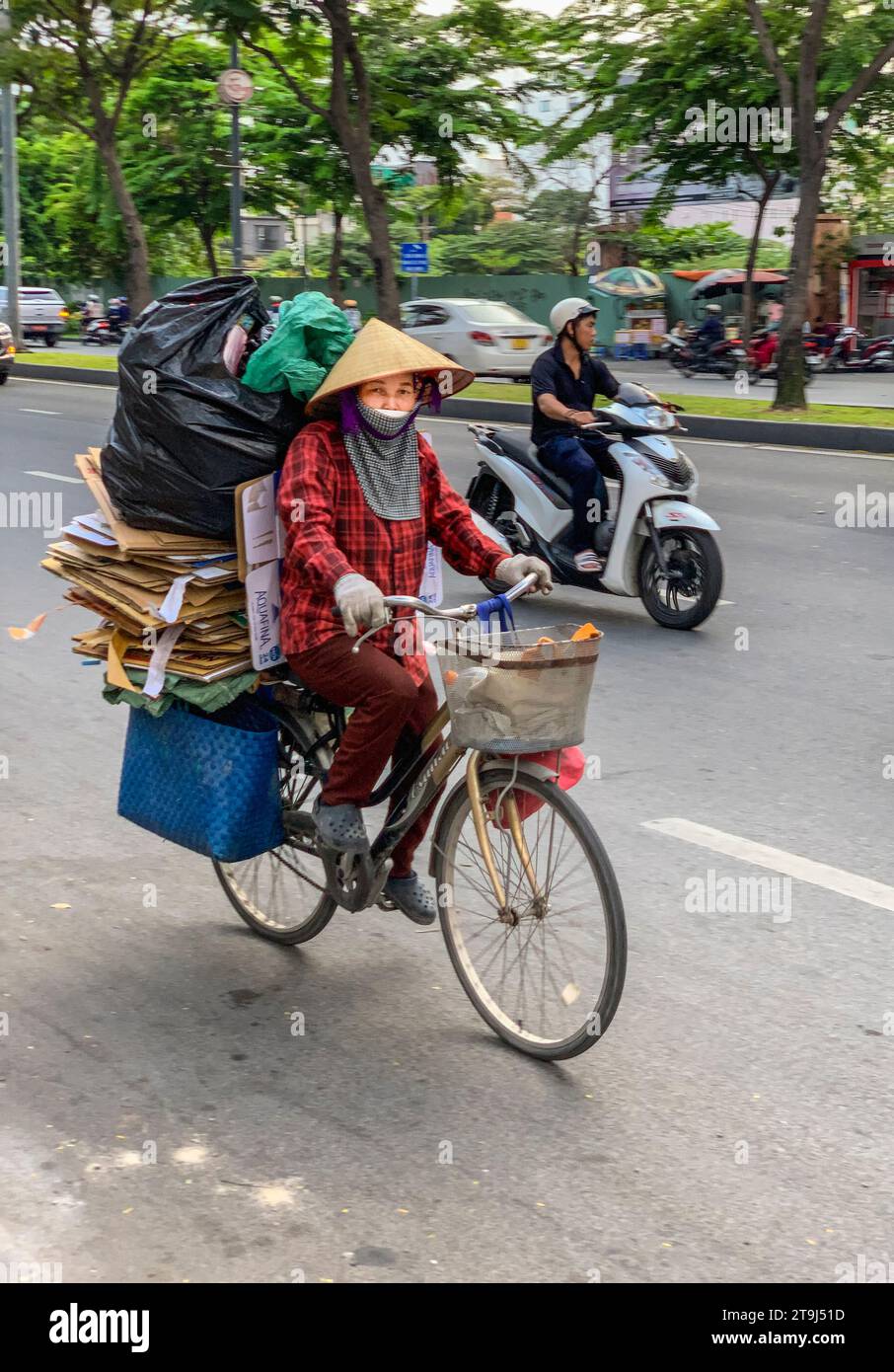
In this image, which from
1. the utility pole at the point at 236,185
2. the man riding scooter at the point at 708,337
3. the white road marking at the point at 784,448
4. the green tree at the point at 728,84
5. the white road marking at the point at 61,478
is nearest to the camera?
the white road marking at the point at 61,478

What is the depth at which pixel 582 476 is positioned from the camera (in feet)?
27.4

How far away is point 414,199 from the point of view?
48.5 m

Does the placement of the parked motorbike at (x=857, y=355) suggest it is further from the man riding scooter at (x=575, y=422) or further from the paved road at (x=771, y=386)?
the man riding scooter at (x=575, y=422)

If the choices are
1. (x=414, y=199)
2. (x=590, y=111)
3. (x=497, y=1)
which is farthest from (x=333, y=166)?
(x=414, y=199)

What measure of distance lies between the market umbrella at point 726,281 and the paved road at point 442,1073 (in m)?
29.9

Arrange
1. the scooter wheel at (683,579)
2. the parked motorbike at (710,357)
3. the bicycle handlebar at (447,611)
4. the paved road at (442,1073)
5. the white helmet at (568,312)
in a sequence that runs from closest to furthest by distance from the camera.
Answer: the paved road at (442,1073), the bicycle handlebar at (447,611), the scooter wheel at (683,579), the white helmet at (568,312), the parked motorbike at (710,357)

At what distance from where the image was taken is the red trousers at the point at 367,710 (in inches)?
150

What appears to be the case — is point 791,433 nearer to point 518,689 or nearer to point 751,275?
point 518,689

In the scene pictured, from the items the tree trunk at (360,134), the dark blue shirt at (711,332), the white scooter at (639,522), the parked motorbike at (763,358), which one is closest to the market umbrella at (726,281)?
the dark blue shirt at (711,332)

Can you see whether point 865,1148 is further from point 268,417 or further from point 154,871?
point 154,871

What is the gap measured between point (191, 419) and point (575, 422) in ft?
14.9

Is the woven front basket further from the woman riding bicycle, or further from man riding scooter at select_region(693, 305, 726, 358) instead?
man riding scooter at select_region(693, 305, 726, 358)

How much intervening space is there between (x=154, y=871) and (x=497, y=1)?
63.3 feet

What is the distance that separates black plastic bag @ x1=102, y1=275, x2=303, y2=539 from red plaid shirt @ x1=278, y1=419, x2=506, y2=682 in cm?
13
